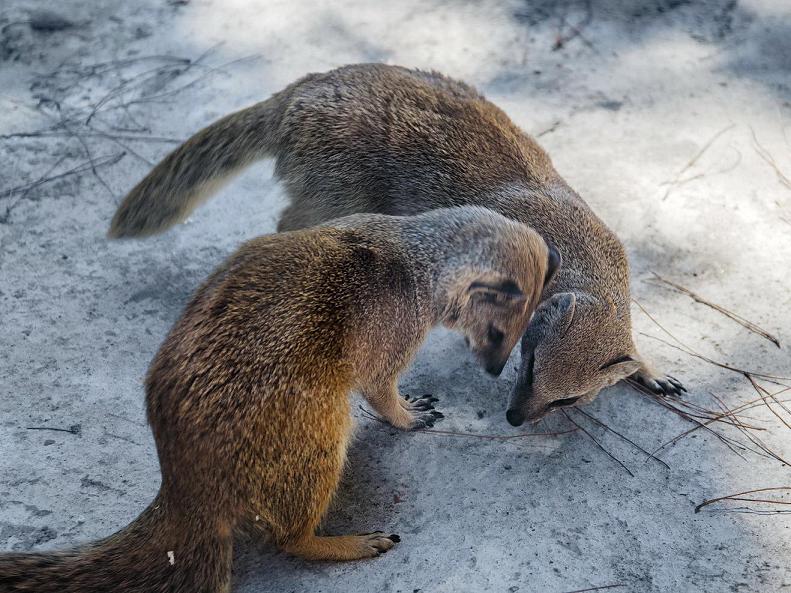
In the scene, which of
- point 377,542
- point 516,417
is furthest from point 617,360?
point 377,542

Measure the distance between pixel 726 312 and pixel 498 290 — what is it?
1455 millimetres

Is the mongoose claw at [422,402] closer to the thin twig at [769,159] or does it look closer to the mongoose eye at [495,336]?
the mongoose eye at [495,336]

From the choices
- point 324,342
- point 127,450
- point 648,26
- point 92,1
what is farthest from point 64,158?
point 648,26

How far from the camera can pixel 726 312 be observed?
4.12m

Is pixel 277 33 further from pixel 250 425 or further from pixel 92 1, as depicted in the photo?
pixel 250 425

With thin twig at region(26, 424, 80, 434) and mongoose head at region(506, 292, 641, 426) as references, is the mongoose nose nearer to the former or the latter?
mongoose head at region(506, 292, 641, 426)

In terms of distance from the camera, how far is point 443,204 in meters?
3.89

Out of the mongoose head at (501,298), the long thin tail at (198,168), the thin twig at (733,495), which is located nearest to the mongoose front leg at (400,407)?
the mongoose head at (501,298)

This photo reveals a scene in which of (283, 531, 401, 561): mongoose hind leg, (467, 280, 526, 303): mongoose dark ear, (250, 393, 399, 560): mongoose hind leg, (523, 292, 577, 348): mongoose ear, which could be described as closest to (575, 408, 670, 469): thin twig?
(523, 292, 577, 348): mongoose ear

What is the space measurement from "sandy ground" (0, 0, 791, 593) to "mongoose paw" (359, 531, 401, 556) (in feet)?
0.14

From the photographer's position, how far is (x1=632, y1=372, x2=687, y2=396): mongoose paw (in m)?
3.75

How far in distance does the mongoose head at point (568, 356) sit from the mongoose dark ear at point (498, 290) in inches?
8.0

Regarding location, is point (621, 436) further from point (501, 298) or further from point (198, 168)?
point (198, 168)

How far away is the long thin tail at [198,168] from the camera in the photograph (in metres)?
4.11
